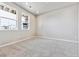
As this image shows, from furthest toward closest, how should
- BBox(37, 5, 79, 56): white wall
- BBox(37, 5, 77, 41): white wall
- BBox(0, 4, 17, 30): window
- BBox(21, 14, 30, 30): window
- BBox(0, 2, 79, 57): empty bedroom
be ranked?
BBox(21, 14, 30, 30): window, BBox(37, 5, 77, 41): white wall, BBox(37, 5, 79, 56): white wall, BBox(0, 4, 17, 30): window, BBox(0, 2, 79, 57): empty bedroom

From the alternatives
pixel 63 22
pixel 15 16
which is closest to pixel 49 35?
pixel 63 22

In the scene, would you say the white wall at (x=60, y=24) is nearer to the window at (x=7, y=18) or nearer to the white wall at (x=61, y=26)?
the white wall at (x=61, y=26)

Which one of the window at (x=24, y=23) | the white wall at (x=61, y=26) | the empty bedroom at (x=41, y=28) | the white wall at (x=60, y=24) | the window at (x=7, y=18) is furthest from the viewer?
the window at (x=24, y=23)

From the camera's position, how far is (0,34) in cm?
431

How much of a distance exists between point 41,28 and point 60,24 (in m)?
2.47

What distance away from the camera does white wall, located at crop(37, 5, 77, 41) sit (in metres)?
6.34

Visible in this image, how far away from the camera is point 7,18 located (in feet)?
17.0

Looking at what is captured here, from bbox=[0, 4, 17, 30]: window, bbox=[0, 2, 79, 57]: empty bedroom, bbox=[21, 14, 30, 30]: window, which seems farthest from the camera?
bbox=[21, 14, 30, 30]: window

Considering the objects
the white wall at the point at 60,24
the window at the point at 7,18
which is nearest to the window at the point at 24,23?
the window at the point at 7,18

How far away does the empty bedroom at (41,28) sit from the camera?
4127 mm

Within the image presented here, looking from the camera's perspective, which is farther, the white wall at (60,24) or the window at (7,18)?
the white wall at (60,24)

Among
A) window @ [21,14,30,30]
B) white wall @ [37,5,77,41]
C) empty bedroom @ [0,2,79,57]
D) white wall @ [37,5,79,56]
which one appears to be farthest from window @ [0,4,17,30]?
white wall @ [37,5,77,41]

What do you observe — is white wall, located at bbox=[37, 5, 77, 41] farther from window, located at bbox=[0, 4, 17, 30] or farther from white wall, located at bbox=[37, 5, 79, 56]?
window, located at bbox=[0, 4, 17, 30]

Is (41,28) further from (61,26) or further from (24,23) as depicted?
(61,26)
